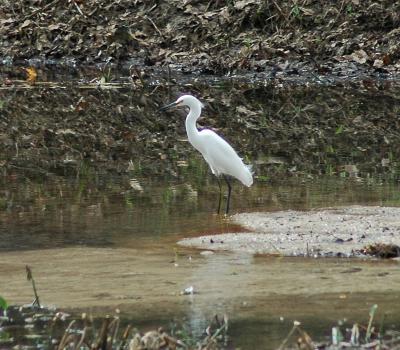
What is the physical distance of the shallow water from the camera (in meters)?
6.57

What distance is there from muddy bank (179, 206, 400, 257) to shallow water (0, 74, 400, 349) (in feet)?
0.73

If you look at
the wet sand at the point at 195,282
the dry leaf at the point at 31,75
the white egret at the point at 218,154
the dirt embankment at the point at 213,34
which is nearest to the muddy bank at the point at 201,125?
the dry leaf at the point at 31,75

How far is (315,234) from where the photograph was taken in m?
8.86

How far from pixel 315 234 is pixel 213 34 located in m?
12.1

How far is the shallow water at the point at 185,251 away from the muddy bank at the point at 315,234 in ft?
0.73

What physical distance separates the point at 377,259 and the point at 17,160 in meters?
6.03

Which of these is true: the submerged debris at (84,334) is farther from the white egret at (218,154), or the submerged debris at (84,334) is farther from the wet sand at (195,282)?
the white egret at (218,154)

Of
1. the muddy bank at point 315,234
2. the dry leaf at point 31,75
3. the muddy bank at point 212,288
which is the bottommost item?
the muddy bank at point 212,288

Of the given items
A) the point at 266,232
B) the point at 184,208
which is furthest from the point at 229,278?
the point at 184,208

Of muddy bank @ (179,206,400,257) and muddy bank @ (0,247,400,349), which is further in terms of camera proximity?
muddy bank @ (179,206,400,257)

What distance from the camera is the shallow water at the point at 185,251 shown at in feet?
21.6

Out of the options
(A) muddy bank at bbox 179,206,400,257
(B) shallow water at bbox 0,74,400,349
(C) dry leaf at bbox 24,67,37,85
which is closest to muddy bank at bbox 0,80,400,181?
(B) shallow water at bbox 0,74,400,349

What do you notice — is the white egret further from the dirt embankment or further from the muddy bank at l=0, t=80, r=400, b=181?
the dirt embankment

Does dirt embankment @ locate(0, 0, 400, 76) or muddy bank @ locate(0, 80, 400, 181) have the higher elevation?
dirt embankment @ locate(0, 0, 400, 76)
